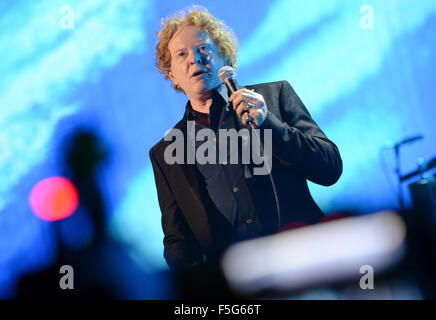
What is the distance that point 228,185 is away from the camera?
184cm

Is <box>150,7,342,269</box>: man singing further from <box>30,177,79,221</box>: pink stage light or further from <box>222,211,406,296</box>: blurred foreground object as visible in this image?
<box>30,177,79,221</box>: pink stage light

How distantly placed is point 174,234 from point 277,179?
490 millimetres

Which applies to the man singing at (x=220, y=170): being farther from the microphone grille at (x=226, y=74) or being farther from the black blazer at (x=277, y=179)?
the microphone grille at (x=226, y=74)

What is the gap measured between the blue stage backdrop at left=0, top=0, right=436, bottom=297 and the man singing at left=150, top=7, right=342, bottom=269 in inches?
7.6

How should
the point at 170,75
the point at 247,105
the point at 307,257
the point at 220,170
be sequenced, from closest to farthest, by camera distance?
the point at 247,105 < the point at 307,257 < the point at 220,170 < the point at 170,75

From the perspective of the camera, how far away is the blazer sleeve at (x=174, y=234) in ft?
6.13

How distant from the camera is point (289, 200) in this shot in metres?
1.80

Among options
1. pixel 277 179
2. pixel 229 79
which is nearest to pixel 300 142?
pixel 277 179

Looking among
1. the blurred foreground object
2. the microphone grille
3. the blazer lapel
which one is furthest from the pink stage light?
the microphone grille

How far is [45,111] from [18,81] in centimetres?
21

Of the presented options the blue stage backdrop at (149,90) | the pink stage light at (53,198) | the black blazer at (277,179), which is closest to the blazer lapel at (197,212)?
the black blazer at (277,179)

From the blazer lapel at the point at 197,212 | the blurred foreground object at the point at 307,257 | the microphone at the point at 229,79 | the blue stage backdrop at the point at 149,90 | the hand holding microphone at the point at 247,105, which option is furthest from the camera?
the blue stage backdrop at the point at 149,90

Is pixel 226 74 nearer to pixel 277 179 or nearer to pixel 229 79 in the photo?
pixel 229 79

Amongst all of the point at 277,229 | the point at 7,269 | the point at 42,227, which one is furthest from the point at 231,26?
the point at 7,269
